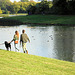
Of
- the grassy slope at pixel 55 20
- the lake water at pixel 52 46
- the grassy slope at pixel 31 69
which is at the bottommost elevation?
the grassy slope at pixel 55 20

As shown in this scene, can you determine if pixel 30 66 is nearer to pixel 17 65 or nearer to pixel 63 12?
pixel 17 65

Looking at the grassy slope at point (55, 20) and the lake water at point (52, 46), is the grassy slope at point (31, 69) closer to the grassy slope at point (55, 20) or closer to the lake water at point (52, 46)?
the lake water at point (52, 46)

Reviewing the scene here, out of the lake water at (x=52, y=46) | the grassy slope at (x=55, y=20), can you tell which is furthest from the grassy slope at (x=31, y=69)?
the grassy slope at (x=55, y=20)

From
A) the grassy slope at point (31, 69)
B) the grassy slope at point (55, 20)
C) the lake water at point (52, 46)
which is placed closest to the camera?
the grassy slope at point (31, 69)

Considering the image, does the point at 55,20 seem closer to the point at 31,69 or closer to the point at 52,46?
the point at 52,46

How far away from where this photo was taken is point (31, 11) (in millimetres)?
99000

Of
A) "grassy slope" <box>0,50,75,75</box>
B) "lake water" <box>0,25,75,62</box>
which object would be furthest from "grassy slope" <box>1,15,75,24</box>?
"grassy slope" <box>0,50,75,75</box>

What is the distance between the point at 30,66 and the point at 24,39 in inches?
204

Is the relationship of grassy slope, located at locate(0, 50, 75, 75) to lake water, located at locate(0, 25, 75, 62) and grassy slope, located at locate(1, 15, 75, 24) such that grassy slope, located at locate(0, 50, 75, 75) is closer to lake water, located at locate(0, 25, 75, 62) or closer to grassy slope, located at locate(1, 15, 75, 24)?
lake water, located at locate(0, 25, 75, 62)

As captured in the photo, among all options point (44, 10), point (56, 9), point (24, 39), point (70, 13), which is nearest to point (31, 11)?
point (44, 10)

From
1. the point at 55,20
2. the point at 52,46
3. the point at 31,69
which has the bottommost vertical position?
the point at 55,20

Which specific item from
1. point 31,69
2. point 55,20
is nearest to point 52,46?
point 31,69

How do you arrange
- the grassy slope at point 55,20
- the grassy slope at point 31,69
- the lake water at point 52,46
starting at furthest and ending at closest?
the grassy slope at point 55,20
the lake water at point 52,46
the grassy slope at point 31,69

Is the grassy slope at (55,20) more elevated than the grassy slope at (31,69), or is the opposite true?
the grassy slope at (31,69)
